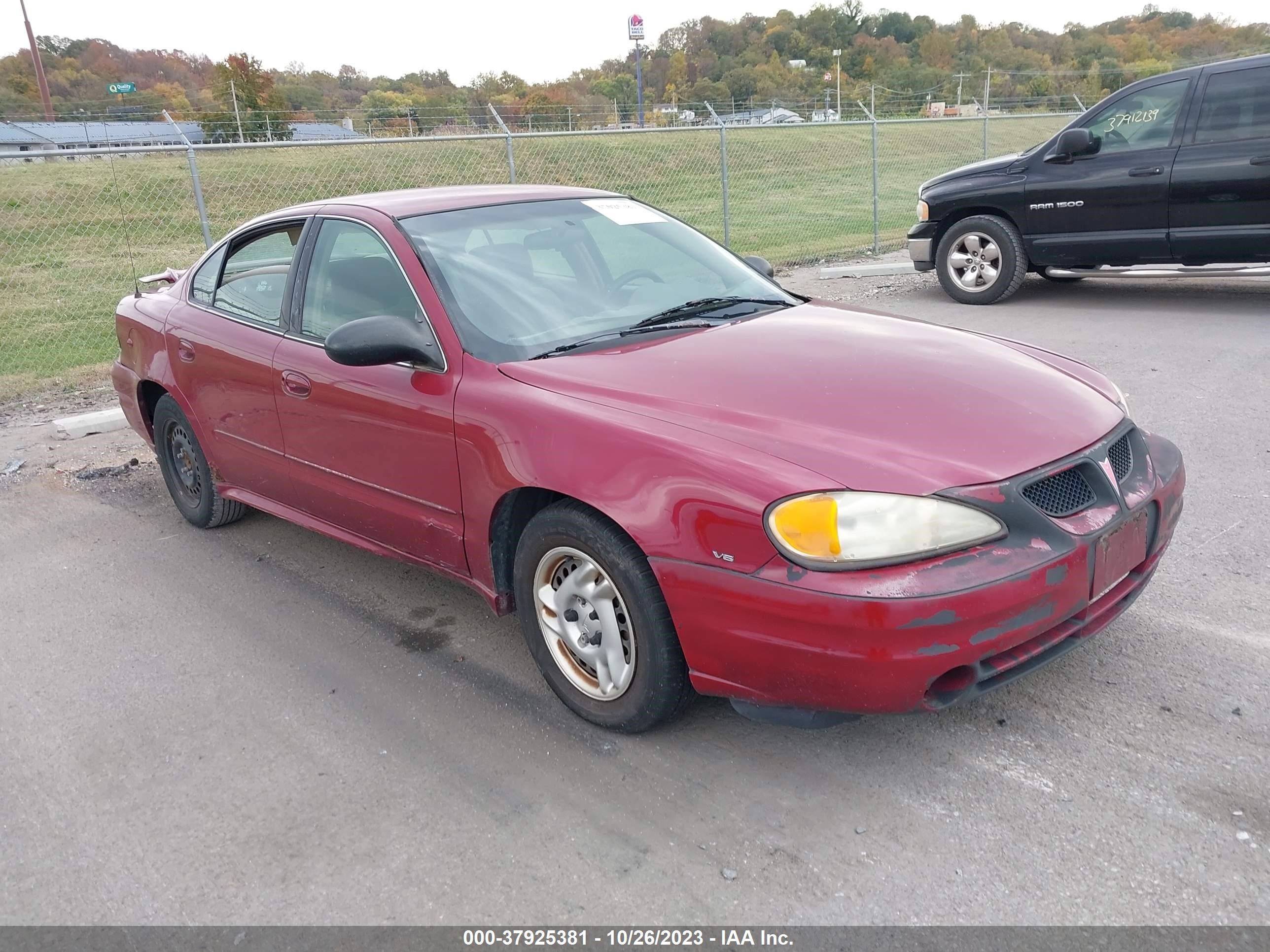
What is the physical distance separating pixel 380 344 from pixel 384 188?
1517cm

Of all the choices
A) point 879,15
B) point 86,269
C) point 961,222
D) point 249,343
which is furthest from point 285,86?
point 879,15

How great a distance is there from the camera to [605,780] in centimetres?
286

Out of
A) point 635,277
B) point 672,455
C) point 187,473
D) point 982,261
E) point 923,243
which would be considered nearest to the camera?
point 672,455

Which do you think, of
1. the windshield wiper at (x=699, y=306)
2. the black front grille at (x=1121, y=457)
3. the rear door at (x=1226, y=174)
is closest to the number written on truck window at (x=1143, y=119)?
the rear door at (x=1226, y=174)

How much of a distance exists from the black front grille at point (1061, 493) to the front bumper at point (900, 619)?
32 mm

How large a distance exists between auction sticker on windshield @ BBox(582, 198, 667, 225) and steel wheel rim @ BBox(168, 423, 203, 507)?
2264 mm

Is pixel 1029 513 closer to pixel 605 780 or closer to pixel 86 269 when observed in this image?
pixel 605 780

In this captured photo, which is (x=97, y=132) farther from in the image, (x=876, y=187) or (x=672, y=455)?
(x=672, y=455)

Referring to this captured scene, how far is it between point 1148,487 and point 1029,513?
63 centimetres

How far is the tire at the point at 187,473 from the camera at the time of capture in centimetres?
492

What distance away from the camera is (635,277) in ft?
12.8

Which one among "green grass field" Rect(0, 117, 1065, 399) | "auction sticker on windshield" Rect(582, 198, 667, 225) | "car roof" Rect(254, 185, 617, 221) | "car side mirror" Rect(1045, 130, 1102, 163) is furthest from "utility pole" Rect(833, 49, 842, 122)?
"car roof" Rect(254, 185, 617, 221)

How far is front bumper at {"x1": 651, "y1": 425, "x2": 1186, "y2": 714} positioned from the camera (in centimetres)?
243

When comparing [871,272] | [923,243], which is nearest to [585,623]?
[923,243]
